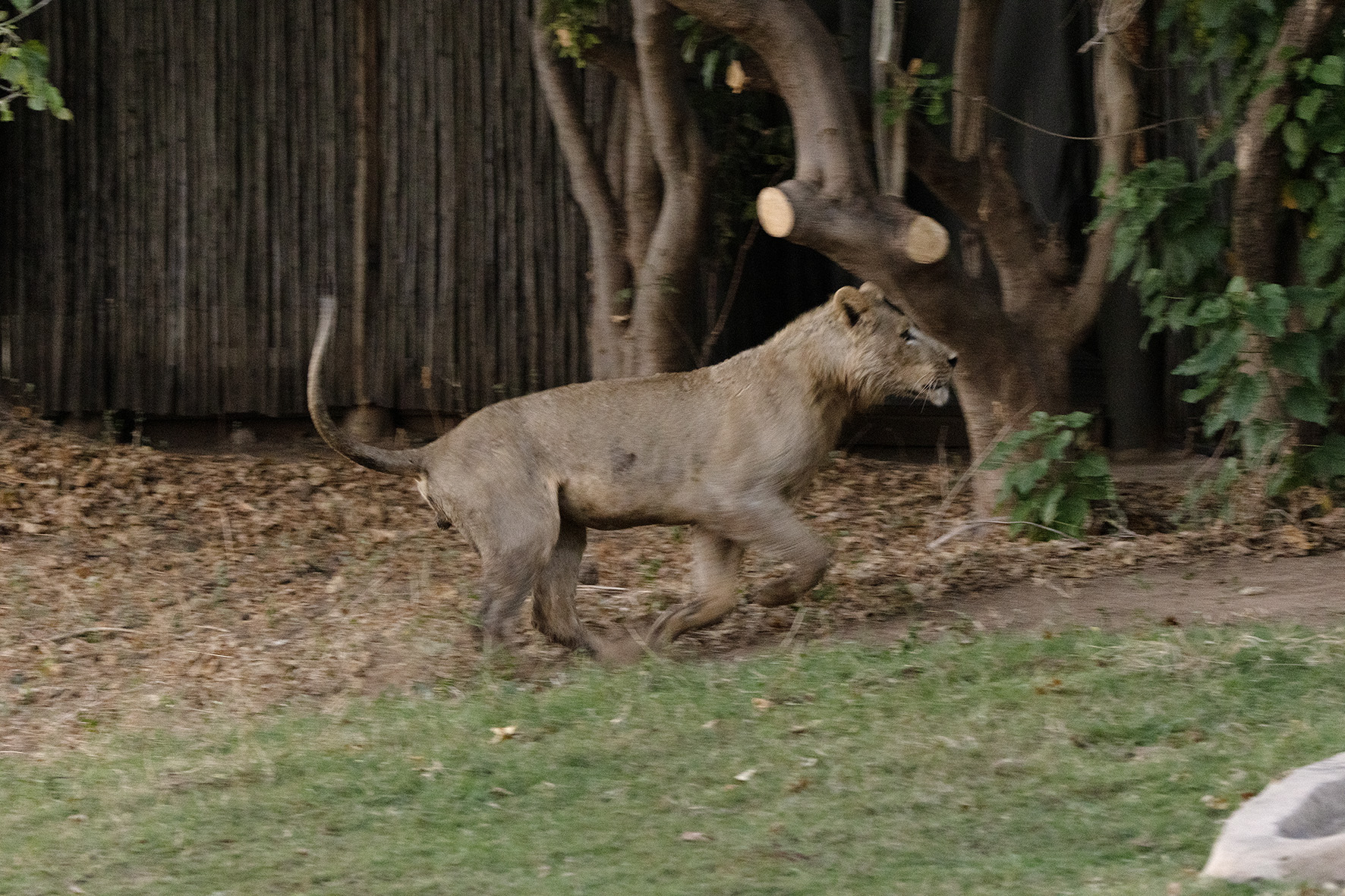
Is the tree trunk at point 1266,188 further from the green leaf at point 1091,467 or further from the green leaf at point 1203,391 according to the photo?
the green leaf at point 1091,467

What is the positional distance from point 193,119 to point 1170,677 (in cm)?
835

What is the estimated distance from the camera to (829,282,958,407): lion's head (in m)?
6.84

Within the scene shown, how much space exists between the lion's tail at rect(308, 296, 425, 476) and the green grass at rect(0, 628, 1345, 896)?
3.48 feet

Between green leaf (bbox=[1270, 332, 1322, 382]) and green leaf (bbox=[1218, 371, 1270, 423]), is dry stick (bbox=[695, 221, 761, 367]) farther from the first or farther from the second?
green leaf (bbox=[1270, 332, 1322, 382])

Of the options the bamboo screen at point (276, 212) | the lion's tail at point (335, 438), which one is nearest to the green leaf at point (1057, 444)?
the lion's tail at point (335, 438)

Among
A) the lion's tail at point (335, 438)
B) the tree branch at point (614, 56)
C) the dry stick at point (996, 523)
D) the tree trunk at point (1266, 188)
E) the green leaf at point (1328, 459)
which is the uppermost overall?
the tree branch at point (614, 56)

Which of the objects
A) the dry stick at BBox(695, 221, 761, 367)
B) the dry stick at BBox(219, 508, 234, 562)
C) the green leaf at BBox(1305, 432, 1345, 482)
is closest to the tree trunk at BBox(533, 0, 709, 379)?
the dry stick at BBox(695, 221, 761, 367)

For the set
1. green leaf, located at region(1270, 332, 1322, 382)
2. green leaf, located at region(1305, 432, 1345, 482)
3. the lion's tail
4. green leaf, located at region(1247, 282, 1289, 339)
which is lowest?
green leaf, located at region(1305, 432, 1345, 482)

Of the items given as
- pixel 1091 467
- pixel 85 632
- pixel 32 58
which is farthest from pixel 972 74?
pixel 85 632

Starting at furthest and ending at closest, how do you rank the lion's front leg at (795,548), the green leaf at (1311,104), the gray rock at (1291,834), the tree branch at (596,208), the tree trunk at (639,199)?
the tree branch at (596,208) → the tree trunk at (639,199) → the green leaf at (1311,104) → the lion's front leg at (795,548) → the gray rock at (1291,834)

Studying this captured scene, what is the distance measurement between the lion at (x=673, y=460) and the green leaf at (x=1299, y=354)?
1930mm

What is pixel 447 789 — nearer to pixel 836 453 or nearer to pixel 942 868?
pixel 942 868

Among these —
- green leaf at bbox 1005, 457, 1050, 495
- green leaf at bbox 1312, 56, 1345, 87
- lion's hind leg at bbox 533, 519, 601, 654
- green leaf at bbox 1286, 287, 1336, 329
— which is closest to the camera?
lion's hind leg at bbox 533, 519, 601, 654

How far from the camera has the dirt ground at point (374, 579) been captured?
686 centimetres
